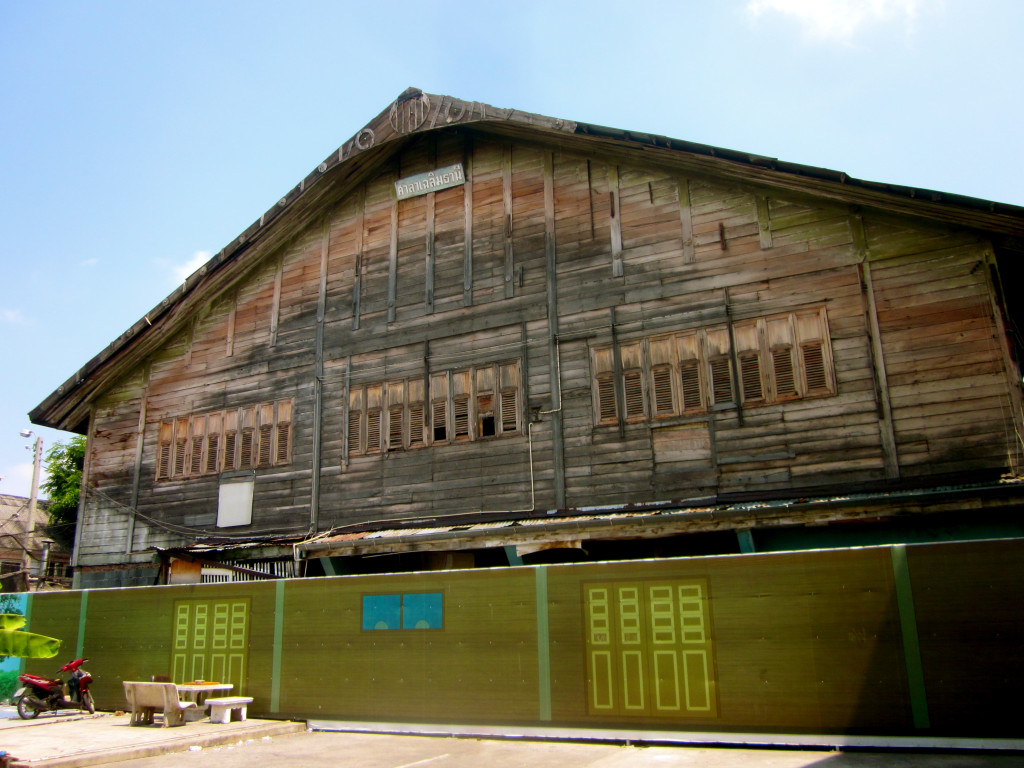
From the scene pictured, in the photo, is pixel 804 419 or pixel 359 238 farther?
pixel 359 238

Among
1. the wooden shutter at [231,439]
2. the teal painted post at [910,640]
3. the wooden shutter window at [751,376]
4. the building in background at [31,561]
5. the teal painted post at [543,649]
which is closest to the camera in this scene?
the teal painted post at [910,640]

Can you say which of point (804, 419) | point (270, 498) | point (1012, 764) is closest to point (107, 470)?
point (270, 498)

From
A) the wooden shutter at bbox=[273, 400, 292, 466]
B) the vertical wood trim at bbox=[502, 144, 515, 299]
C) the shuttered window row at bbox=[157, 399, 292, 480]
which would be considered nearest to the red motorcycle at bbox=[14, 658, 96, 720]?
the wooden shutter at bbox=[273, 400, 292, 466]

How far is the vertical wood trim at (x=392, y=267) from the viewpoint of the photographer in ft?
55.2

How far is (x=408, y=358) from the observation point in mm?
16328

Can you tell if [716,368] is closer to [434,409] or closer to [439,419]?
[439,419]

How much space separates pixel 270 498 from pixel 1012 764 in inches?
551

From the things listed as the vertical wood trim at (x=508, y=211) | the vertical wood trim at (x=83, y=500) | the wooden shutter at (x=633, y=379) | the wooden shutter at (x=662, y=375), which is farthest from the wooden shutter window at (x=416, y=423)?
the vertical wood trim at (x=83, y=500)

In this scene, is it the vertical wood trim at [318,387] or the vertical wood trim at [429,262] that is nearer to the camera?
the vertical wood trim at [429,262]

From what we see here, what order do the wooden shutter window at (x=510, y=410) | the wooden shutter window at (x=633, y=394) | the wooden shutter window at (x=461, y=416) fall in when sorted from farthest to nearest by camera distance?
the wooden shutter window at (x=461, y=416)
the wooden shutter window at (x=510, y=410)
the wooden shutter window at (x=633, y=394)

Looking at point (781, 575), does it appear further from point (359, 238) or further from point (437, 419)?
point (359, 238)

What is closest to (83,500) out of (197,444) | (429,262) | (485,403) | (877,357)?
(197,444)

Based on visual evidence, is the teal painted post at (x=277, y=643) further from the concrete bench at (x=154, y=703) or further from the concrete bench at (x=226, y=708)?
the concrete bench at (x=154, y=703)

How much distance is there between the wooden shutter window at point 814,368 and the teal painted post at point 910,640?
209 inches
